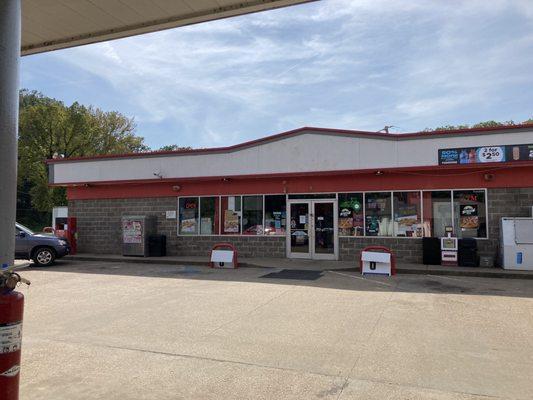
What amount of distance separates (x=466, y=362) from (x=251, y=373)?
2.70 m

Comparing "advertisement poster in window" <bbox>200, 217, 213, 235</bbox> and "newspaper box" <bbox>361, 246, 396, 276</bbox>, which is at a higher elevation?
"advertisement poster in window" <bbox>200, 217, 213, 235</bbox>

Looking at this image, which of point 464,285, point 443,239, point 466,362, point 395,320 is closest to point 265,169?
point 443,239

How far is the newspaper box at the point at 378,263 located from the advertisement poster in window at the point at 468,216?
3613 millimetres

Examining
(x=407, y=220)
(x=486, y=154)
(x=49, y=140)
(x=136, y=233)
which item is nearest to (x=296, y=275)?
(x=407, y=220)

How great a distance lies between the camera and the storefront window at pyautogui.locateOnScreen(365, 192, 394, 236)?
16.1 meters

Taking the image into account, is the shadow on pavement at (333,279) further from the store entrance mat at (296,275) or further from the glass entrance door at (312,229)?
the glass entrance door at (312,229)

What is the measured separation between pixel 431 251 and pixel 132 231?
11923mm

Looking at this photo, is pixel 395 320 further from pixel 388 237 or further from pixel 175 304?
pixel 388 237

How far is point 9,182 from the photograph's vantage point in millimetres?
2541

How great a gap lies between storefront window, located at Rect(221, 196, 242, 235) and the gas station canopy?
13.8 meters

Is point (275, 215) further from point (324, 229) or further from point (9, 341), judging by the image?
point (9, 341)

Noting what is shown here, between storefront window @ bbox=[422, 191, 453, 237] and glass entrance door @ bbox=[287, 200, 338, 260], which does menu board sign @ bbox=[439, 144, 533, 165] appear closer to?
storefront window @ bbox=[422, 191, 453, 237]

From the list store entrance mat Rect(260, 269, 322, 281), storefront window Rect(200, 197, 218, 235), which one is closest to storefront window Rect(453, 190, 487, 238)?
store entrance mat Rect(260, 269, 322, 281)

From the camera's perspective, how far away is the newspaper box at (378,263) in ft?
43.4
